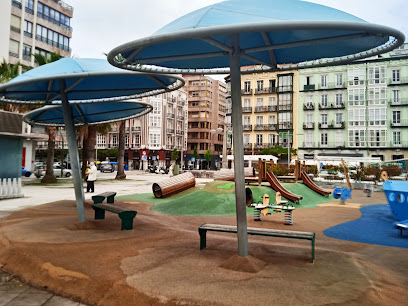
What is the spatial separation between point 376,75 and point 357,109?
595 centimetres

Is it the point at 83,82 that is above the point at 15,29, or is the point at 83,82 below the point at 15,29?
below

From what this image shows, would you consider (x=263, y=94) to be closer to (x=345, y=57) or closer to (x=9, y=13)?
(x=9, y=13)

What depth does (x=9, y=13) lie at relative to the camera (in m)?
42.5

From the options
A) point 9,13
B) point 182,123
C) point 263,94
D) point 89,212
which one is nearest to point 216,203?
point 89,212

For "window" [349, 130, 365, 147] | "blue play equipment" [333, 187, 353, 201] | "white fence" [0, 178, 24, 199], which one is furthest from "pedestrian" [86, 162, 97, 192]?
"window" [349, 130, 365, 147]

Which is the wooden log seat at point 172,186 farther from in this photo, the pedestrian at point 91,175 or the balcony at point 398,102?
the balcony at point 398,102

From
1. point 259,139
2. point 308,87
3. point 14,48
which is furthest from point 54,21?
point 308,87

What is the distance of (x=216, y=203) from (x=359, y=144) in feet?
155

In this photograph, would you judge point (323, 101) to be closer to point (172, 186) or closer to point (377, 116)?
point (377, 116)

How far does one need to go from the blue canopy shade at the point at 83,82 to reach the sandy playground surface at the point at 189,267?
3655mm

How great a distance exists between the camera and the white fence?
51.5 feet

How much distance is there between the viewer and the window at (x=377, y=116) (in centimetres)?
5344

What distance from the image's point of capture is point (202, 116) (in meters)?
96.2

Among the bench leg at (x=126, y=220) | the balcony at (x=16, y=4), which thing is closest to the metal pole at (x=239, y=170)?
the bench leg at (x=126, y=220)
